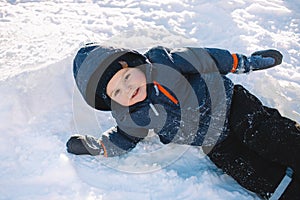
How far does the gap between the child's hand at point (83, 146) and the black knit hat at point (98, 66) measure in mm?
232

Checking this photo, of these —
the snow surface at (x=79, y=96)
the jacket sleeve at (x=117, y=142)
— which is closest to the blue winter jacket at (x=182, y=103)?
the jacket sleeve at (x=117, y=142)

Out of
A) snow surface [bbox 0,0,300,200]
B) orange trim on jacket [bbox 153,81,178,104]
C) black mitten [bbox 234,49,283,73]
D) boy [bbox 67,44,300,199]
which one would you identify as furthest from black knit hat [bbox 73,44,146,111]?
black mitten [bbox 234,49,283,73]

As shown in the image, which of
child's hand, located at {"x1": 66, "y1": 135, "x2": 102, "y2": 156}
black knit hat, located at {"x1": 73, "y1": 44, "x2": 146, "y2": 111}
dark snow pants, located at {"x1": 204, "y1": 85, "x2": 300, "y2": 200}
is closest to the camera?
black knit hat, located at {"x1": 73, "y1": 44, "x2": 146, "y2": 111}

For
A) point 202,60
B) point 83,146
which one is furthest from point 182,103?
point 83,146

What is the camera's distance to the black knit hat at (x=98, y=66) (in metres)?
1.17

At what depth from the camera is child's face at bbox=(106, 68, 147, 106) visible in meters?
1.18

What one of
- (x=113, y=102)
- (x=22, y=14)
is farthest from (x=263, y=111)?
(x=22, y=14)

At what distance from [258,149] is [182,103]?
34 centimetres

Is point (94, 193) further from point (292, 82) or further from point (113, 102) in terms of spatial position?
point (292, 82)

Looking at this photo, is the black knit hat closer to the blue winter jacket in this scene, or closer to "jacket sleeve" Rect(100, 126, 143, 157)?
the blue winter jacket

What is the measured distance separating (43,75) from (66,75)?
11 centimetres

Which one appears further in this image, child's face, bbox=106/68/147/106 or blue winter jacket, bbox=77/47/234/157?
blue winter jacket, bbox=77/47/234/157

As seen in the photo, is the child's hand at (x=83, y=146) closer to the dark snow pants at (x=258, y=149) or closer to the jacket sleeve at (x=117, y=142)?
the jacket sleeve at (x=117, y=142)

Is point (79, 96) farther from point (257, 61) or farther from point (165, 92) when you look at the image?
point (257, 61)
